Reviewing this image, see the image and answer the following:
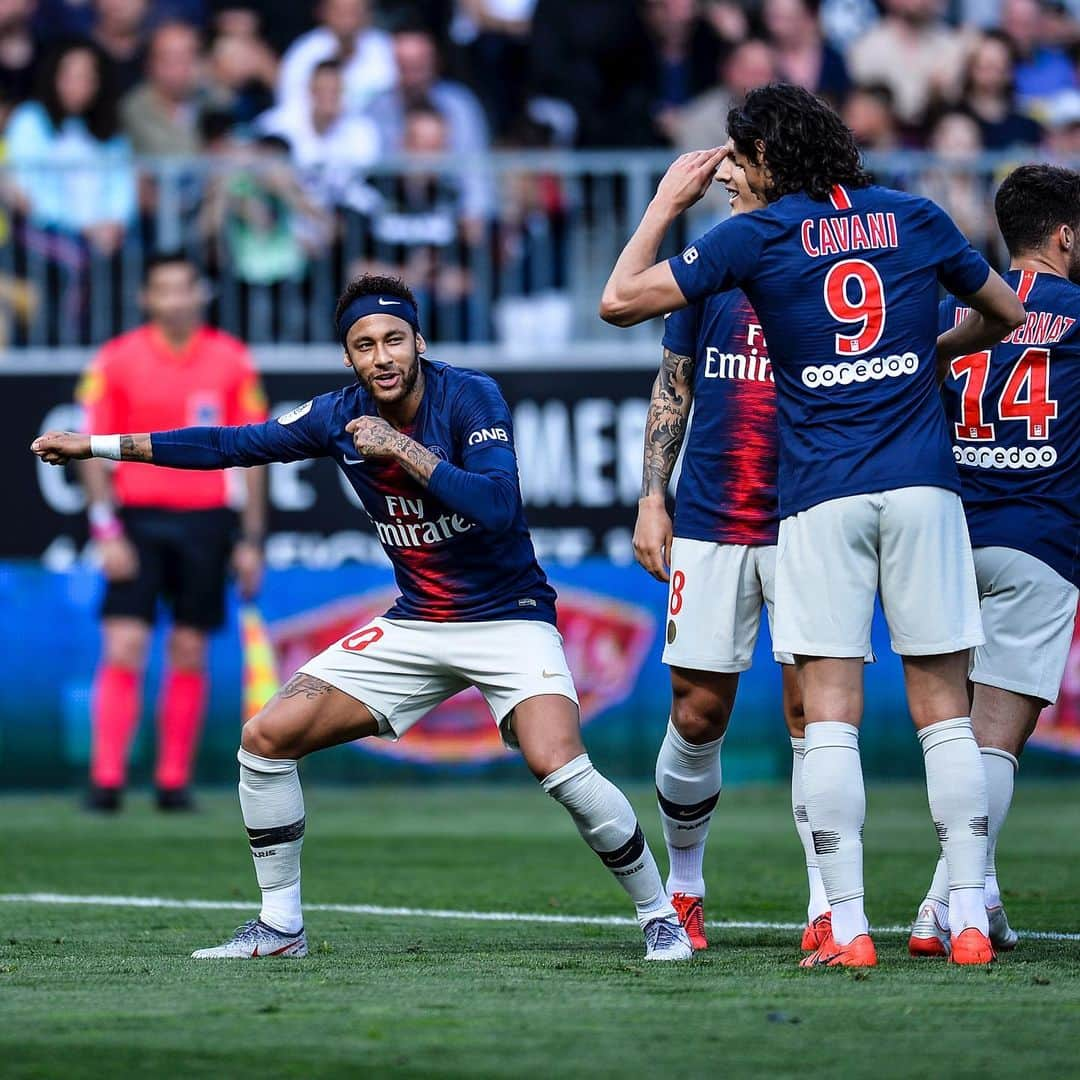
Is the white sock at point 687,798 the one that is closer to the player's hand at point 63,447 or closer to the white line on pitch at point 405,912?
the white line on pitch at point 405,912

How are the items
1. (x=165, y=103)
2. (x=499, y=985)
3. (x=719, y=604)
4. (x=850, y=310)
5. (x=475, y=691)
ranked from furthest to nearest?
(x=165, y=103) < (x=475, y=691) < (x=719, y=604) < (x=850, y=310) < (x=499, y=985)

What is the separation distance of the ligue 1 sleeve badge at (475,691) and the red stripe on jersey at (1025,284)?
6983 mm

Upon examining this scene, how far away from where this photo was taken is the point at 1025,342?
6.43 metres

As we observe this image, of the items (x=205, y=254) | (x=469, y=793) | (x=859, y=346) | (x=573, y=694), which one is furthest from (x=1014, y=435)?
(x=205, y=254)

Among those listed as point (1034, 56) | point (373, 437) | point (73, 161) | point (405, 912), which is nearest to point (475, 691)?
point (73, 161)

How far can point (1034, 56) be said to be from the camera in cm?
1577

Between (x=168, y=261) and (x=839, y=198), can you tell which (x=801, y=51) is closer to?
(x=168, y=261)

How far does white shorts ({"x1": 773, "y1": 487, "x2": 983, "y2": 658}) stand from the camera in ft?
18.4

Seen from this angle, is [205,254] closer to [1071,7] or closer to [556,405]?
[556,405]

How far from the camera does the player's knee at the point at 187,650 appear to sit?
1236 cm

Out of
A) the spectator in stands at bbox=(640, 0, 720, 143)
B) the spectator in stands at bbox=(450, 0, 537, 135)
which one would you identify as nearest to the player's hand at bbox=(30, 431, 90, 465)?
the spectator in stands at bbox=(450, 0, 537, 135)

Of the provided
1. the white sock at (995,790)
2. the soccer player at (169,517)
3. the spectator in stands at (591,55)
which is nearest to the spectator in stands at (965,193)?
the spectator in stands at (591,55)

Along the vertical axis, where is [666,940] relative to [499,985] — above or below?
below

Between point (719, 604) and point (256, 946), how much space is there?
174 cm
